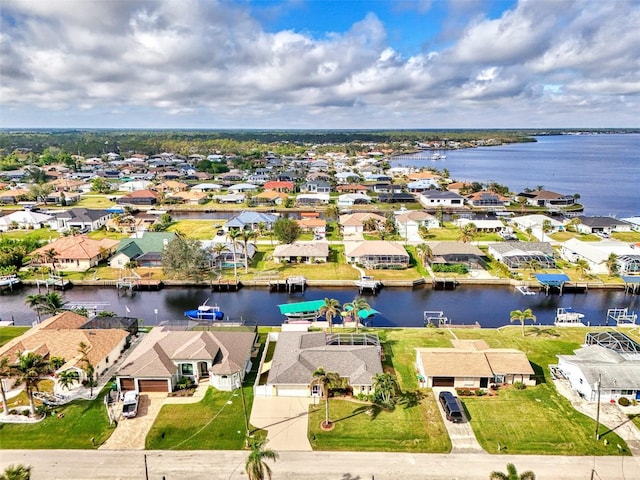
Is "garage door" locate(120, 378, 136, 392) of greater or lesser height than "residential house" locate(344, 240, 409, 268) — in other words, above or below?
below

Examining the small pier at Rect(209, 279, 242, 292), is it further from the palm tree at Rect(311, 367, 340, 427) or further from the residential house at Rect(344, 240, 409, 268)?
the palm tree at Rect(311, 367, 340, 427)

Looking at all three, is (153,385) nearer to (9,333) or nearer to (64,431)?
(64,431)

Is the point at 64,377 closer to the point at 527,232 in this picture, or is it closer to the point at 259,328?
the point at 259,328

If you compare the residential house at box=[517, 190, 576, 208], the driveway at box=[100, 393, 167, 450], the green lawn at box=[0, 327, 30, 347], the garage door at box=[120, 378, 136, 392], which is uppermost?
the residential house at box=[517, 190, 576, 208]

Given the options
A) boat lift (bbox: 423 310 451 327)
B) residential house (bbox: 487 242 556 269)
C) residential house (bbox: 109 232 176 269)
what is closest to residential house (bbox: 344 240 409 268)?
boat lift (bbox: 423 310 451 327)

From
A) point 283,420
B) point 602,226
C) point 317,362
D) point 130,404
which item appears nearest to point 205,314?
point 130,404

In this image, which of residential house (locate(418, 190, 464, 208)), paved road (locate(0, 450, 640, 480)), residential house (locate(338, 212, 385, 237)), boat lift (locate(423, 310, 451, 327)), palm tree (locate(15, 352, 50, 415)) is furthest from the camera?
residential house (locate(418, 190, 464, 208))
